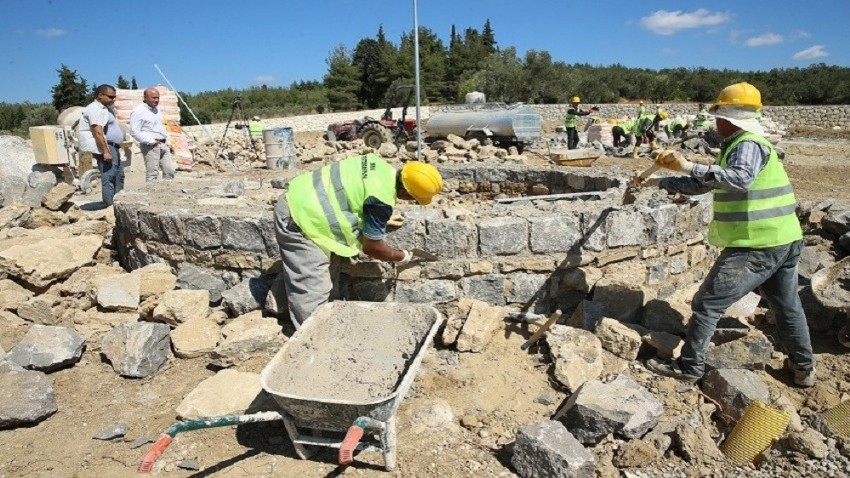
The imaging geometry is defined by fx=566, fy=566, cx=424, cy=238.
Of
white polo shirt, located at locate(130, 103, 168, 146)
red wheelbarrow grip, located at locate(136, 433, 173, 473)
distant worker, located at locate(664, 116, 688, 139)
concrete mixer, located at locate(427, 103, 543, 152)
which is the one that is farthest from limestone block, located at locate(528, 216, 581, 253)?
distant worker, located at locate(664, 116, 688, 139)

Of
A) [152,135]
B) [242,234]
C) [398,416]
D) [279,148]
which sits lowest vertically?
[398,416]

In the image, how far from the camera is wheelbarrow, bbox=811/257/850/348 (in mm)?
3834

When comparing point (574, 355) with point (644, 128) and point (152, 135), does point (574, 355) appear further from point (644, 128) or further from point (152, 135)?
point (644, 128)

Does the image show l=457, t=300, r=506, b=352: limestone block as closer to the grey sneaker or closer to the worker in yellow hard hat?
the worker in yellow hard hat

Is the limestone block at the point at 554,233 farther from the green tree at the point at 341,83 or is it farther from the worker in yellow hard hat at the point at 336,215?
the green tree at the point at 341,83

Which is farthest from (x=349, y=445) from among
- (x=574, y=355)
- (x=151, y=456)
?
(x=574, y=355)

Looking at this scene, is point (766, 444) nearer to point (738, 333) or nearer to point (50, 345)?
point (738, 333)

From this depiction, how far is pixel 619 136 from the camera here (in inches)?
671

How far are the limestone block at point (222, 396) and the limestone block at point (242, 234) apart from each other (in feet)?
3.97

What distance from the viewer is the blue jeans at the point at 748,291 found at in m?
3.22

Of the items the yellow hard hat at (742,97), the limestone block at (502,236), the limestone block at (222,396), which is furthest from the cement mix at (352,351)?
the yellow hard hat at (742,97)

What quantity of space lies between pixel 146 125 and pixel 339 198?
4.73 meters

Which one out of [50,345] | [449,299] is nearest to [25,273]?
[50,345]

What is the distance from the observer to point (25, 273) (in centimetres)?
460
